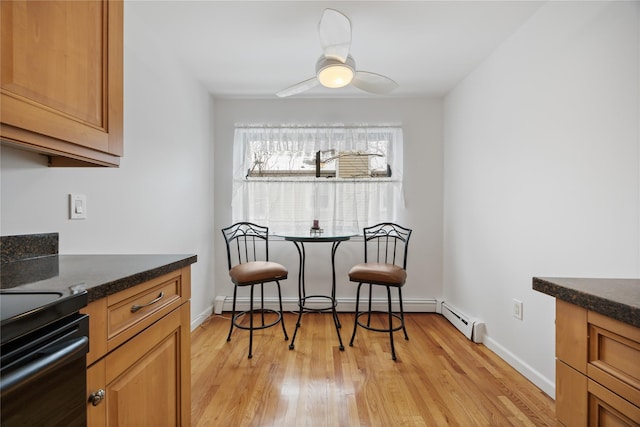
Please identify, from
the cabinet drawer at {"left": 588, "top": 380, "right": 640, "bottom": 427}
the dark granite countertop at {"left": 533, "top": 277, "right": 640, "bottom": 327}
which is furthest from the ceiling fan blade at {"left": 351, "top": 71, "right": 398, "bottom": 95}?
the cabinet drawer at {"left": 588, "top": 380, "right": 640, "bottom": 427}


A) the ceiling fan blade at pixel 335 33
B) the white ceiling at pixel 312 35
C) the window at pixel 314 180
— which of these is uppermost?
the white ceiling at pixel 312 35

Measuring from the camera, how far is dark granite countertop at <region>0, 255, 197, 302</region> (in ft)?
2.68

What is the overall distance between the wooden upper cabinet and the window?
2.01 meters

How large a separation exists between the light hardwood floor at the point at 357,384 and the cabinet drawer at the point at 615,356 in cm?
105

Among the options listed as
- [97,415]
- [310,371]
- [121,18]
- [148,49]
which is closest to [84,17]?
[121,18]

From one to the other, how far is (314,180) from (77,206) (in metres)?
2.13

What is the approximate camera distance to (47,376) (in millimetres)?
594

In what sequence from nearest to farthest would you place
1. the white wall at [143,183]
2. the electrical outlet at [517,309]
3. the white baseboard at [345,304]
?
1. the white wall at [143,183]
2. the electrical outlet at [517,309]
3. the white baseboard at [345,304]

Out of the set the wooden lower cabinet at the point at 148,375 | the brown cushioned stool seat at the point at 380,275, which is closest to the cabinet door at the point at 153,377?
the wooden lower cabinet at the point at 148,375

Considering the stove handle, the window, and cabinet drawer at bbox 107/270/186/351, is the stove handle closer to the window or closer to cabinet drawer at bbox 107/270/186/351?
cabinet drawer at bbox 107/270/186/351

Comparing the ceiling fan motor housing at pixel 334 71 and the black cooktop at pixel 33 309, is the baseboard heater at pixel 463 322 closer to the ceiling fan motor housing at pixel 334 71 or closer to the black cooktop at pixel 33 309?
the ceiling fan motor housing at pixel 334 71

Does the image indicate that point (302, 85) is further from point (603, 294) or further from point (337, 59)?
point (603, 294)

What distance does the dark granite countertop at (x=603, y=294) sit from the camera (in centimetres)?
66

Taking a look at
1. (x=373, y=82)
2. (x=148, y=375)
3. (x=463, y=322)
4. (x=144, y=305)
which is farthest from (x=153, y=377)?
(x=463, y=322)
